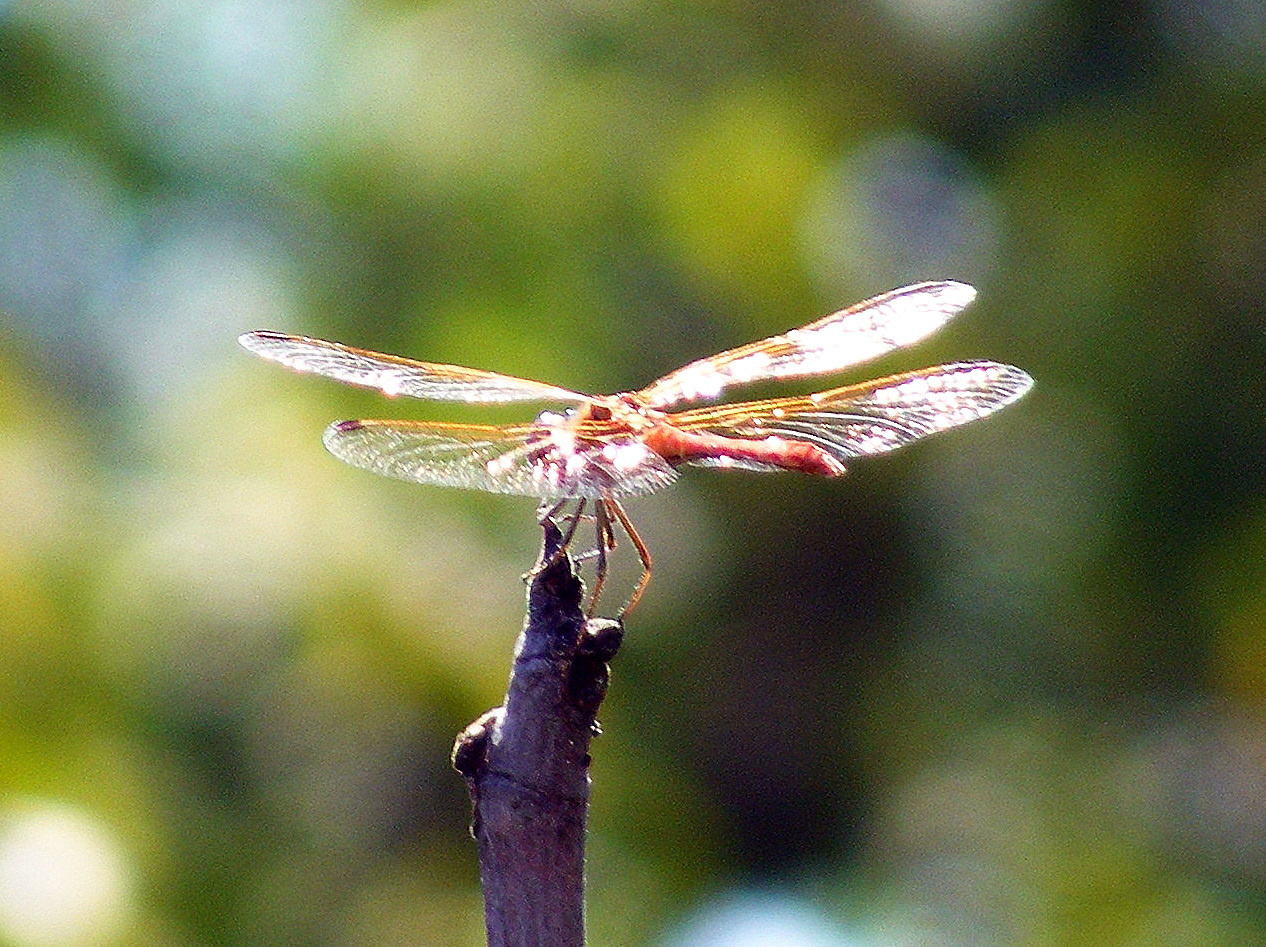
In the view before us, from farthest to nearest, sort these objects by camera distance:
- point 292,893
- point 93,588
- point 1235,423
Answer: point 1235,423 → point 292,893 → point 93,588

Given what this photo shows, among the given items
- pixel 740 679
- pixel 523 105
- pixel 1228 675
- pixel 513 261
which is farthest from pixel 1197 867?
pixel 523 105

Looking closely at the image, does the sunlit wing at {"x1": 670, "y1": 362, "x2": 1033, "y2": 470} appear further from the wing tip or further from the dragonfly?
the wing tip

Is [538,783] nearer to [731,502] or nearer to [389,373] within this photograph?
[389,373]

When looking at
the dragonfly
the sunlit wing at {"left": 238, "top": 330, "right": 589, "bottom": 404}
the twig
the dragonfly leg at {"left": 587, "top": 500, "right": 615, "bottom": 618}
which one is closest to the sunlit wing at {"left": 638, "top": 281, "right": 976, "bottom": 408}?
the dragonfly

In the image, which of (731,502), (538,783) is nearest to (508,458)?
(538,783)

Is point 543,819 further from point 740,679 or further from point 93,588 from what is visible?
point 740,679

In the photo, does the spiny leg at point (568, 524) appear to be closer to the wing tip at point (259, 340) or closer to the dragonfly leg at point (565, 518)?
the dragonfly leg at point (565, 518)
